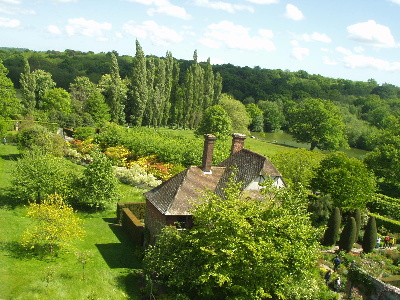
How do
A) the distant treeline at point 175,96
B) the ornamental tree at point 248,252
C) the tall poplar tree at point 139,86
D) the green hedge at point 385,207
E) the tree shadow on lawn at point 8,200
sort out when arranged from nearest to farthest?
the ornamental tree at point 248,252, the tree shadow on lawn at point 8,200, the green hedge at point 385,207, the tall poplar tree at point 139,86, the distant treeline at point 175,96

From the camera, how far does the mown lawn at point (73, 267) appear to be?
15464 millimetres

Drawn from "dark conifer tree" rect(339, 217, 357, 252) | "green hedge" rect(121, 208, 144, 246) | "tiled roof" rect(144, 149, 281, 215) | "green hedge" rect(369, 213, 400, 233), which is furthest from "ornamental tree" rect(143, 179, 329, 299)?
"green hedge" rect(369, 213, 400, 233)

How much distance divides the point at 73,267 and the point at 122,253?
10.4 feet

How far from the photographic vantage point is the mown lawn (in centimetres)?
1546

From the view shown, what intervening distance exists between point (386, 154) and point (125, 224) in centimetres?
3070

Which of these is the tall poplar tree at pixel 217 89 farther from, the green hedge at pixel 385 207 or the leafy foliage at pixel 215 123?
the green hedge at pixel 385 207

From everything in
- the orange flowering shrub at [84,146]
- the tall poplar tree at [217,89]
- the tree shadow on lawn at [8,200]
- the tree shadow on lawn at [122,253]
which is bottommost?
the tree shadow on lawn at [122,253]

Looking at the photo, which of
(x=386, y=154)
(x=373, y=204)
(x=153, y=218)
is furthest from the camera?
(x=386, y=154)

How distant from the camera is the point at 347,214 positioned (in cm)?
2836

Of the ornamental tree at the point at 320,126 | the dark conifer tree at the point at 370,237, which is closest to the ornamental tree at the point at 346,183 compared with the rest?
the dark conifer tree at the point at 370,237

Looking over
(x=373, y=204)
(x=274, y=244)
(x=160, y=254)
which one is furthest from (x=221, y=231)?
(x=373, y=204)

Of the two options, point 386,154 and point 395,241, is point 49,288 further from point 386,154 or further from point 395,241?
point 386,154

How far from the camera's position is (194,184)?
2078 centimetres

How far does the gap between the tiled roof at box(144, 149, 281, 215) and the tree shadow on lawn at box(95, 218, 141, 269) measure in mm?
3191
